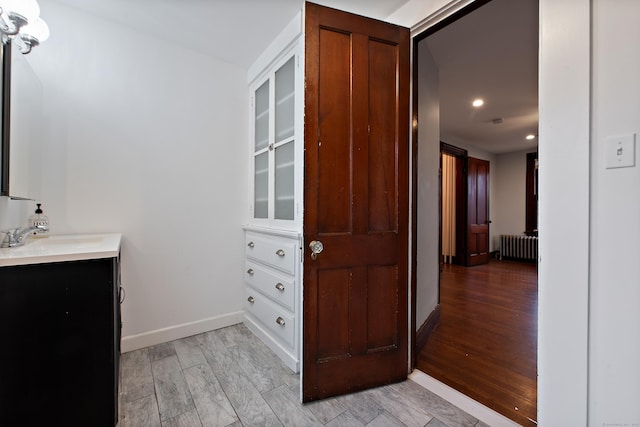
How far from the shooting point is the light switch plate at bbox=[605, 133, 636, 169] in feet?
3.03

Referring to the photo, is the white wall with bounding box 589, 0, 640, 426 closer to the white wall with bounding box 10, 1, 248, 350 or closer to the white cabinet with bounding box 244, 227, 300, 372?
the white cabinet with bounding box 244, 227, 300, 372

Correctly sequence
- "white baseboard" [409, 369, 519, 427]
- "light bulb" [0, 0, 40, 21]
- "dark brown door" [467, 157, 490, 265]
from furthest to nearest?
"dark brown door" [467, 157, 490, 265], "white baseboard" [409, 369, 519, 427], "light bulb" [0, 0, 40, 21]

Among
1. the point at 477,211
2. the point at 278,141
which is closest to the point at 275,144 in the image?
the point at 278,141

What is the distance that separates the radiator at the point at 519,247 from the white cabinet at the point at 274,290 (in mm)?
6036

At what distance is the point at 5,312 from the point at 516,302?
13.8 feet

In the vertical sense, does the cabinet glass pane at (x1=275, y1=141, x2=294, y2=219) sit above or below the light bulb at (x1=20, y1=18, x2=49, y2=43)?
below

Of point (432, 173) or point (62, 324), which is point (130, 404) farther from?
point (432, 173)

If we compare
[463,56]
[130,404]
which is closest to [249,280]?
[130,404]

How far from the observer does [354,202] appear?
5.09ft

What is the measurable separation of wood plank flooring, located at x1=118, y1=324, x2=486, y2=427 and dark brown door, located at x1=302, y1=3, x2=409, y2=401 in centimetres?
11

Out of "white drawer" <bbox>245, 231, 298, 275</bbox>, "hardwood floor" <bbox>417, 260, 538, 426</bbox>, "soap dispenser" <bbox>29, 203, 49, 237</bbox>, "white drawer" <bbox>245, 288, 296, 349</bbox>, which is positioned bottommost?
"hardwood floor" <bbox>417, 260, 538, 426</bbox>

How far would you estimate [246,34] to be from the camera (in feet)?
6.87

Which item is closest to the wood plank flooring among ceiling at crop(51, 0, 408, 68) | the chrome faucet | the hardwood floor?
the hardwood floor

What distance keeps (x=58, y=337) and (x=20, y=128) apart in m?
1.19
